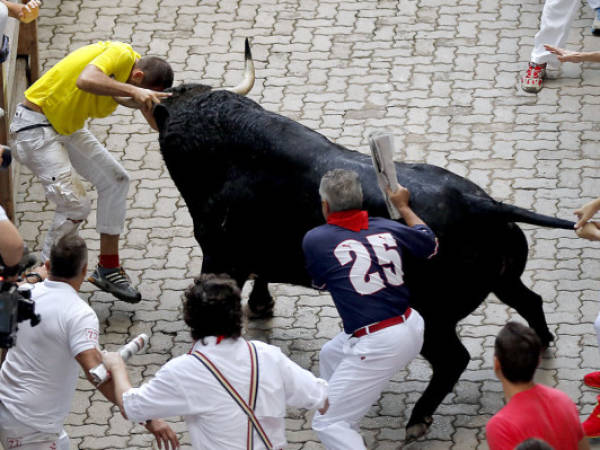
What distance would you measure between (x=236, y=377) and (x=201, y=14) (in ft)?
24.0

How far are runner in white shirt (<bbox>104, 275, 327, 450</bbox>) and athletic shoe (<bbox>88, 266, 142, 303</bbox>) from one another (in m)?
2.86

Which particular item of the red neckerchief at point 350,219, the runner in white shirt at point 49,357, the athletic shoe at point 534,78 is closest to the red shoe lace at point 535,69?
the athletic shoe at point 534,78

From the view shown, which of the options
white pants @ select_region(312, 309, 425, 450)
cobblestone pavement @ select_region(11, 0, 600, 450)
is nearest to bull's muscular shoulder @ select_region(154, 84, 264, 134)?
cobblestone pavement @ select_region(11, 0, 600, 450)

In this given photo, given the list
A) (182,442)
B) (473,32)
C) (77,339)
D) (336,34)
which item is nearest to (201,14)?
(336,34)

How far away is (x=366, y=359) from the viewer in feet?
18.8

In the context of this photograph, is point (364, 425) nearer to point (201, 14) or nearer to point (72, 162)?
point (72, 162)

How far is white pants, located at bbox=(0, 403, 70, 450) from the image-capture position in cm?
540

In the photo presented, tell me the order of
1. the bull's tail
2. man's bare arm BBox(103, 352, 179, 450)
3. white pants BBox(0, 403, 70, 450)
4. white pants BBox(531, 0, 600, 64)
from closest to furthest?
man's bare arm BBox(103, 352, 179, 450)
white pants BBox(0, 403, 70, 450)
the bull's tail
white pants BBox(531, 0, 600, 64)

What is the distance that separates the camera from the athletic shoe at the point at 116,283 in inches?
308

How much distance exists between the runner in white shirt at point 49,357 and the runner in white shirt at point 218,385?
0.39m

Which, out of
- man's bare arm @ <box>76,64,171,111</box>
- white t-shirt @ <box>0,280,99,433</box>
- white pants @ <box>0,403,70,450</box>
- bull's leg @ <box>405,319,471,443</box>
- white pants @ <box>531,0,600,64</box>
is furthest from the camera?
white pants @ <box>531,0,600,64</box>

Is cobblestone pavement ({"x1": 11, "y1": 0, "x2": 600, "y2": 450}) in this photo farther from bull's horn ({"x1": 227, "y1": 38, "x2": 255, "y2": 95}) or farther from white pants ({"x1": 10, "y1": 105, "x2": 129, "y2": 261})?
bull's horn ({"x1": 227, "y1": 38, "x2": 255, "y2": 95})

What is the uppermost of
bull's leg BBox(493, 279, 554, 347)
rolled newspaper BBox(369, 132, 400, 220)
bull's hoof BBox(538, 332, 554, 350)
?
rolled newspaper BBox(369, 132, 400, 220)

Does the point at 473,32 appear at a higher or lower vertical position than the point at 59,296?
higher
